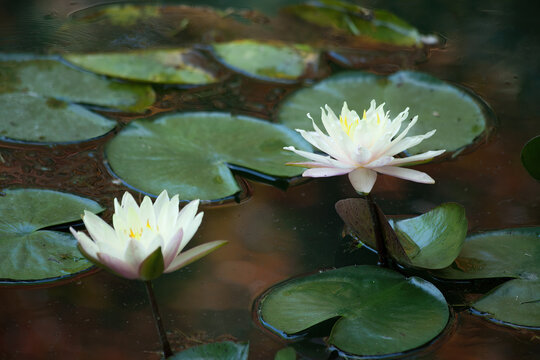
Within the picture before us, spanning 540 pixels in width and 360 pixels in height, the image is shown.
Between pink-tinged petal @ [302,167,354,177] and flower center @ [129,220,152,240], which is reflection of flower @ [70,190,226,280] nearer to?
flower center @ [129,220,152,240]

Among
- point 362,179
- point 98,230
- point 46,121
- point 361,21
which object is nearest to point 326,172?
point 362,179

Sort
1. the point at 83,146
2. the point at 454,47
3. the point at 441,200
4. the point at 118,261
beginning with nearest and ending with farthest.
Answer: the point at 118,261 → the point at 441,200 → the point at 83,146 → the point at 454,47

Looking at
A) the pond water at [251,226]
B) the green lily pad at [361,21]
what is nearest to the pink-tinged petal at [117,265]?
the pond water at [251,226]

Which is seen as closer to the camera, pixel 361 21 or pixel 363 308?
pixel 363 308

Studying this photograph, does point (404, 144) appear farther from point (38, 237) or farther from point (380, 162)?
point (38, 237)

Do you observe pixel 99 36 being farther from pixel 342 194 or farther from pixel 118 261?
pixel 118 261

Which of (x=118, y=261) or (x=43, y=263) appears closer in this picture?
(x=118, y=261)

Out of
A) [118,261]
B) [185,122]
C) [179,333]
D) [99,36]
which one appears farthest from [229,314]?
[99,36]
